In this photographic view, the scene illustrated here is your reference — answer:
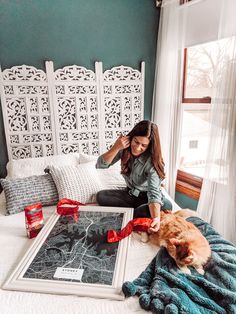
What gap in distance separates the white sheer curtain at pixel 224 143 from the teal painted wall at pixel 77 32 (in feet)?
2.88

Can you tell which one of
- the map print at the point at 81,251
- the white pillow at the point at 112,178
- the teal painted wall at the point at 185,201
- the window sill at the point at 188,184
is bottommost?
the teal painted wall at the point at 185,201

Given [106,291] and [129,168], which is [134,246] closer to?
[106,291]

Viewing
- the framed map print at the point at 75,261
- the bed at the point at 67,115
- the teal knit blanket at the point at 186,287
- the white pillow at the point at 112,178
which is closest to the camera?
the teal knit blanket at the point at 186,287

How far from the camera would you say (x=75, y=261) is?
1.10 m

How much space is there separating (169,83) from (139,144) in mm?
1164

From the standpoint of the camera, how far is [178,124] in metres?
2.40

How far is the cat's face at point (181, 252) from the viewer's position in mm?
1041

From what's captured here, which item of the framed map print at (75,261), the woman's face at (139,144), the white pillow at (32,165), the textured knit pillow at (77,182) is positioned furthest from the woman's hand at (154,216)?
the white pillow at (32,165)

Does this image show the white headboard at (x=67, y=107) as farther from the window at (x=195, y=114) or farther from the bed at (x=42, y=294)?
the bed at (x=42, y=294)

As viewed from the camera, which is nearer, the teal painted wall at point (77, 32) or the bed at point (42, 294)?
the bed at point (42, 294)

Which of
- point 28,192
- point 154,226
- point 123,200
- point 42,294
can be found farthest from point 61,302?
point 28,192

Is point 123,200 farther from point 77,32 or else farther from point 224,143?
point 77,32

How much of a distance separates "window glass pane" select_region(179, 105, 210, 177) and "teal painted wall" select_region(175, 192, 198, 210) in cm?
27

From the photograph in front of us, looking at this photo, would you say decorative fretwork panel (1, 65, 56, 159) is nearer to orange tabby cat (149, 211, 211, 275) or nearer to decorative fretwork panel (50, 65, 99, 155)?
decorative fretwork panel (50, 65, 99, 155)
